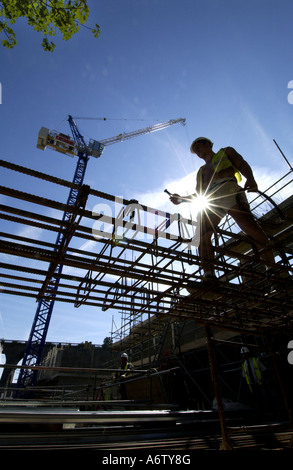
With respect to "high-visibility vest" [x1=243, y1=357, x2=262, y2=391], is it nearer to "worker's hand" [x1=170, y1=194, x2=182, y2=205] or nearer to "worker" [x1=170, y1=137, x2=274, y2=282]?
"worker" [x1=170, y1=137, x2=274, y2=282]

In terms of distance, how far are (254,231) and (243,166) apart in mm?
986

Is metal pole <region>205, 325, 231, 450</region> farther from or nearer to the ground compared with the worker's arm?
nearer to the ground

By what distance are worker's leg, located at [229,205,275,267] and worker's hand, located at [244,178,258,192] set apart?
0.93ft

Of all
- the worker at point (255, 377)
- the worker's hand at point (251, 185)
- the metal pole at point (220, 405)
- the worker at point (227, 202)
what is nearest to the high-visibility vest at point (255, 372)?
the worker at point (255, 377)

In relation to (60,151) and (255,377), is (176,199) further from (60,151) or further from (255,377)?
(60,151)

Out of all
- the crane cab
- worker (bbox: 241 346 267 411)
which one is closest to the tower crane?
the crane cab

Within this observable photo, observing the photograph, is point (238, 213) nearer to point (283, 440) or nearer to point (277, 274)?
point (277, 274)

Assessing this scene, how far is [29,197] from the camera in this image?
2533mm

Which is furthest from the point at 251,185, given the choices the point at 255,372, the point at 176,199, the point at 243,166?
the point at 255,372

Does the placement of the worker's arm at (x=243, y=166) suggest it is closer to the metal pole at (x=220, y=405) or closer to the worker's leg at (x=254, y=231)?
the worker's leg at (x=254, y=231)

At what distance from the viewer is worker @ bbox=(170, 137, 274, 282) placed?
358 cm

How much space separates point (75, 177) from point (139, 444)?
4204cm

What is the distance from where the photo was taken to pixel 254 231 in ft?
11.8
